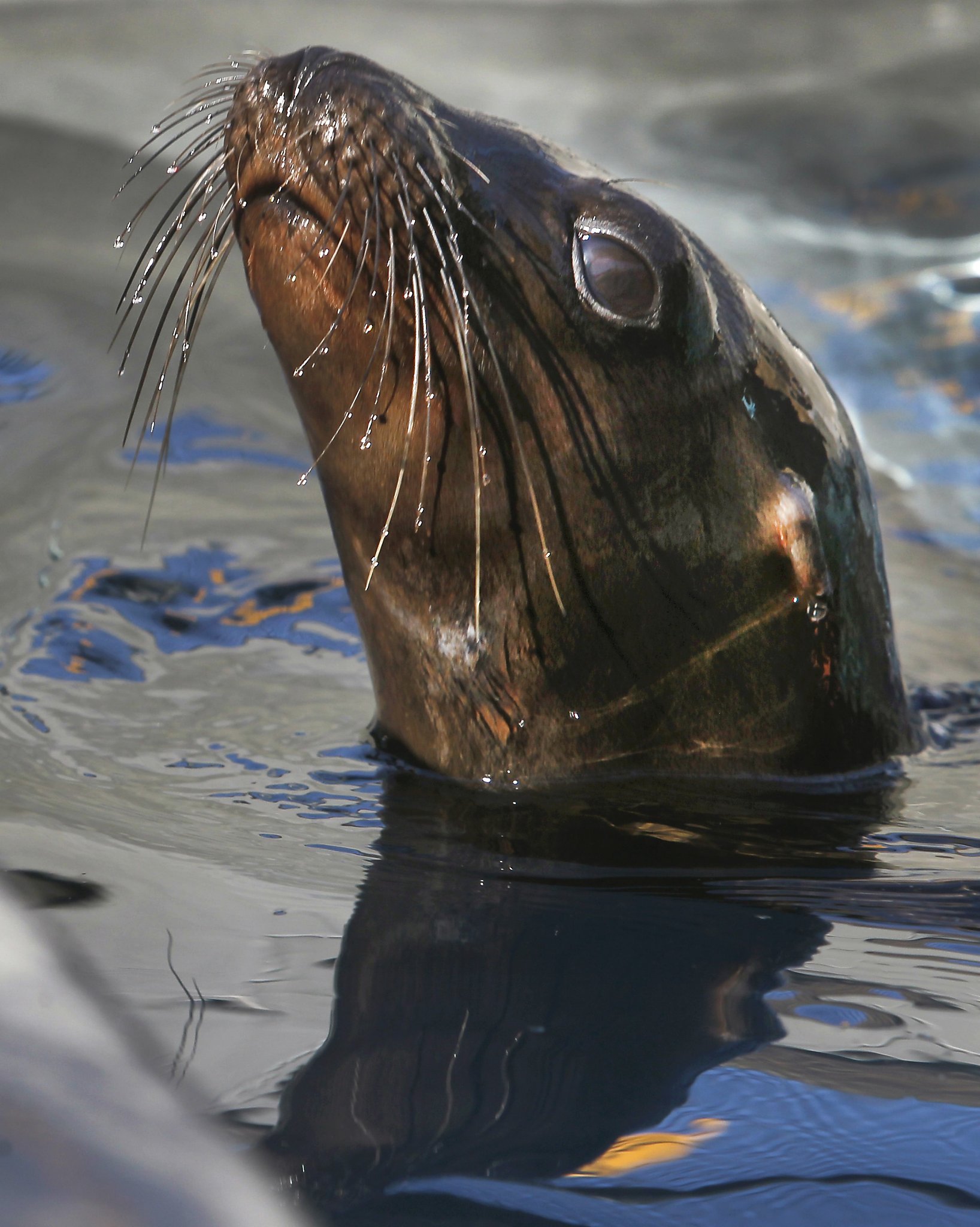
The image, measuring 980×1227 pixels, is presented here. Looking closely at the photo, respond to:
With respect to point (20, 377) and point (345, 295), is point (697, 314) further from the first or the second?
point (20, 377)

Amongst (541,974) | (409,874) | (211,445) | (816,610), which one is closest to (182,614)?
(211,445)

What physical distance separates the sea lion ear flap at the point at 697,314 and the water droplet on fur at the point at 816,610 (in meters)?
0.45

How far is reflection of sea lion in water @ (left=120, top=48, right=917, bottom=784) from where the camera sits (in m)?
2.18

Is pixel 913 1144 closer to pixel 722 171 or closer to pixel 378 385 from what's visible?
pixel 378 385

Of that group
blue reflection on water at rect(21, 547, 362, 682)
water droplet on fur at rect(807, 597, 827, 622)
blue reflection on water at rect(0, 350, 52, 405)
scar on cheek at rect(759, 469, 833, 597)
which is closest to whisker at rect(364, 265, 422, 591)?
scar on cheek at rect(759, 469, 833, 597)

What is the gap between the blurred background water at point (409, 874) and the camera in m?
1.24

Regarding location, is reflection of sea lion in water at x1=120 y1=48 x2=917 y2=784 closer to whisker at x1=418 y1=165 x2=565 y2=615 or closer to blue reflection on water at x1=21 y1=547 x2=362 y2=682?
whisker at x1=418 y1=165 x2=565 y2=615

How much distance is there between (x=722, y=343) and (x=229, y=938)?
1.31 metres

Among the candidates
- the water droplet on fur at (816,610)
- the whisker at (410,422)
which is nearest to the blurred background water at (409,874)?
the water droplet on fur at (816,610)

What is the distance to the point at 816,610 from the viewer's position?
257 cm

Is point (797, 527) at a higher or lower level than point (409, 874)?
higher

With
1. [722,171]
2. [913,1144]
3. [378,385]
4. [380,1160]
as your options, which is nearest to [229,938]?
[380,1160]

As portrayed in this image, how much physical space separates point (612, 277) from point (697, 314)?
0.53 feet

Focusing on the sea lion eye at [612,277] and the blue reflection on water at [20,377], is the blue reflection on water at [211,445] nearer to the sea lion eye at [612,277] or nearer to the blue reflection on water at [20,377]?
the blue reflection on water at [20,377]
